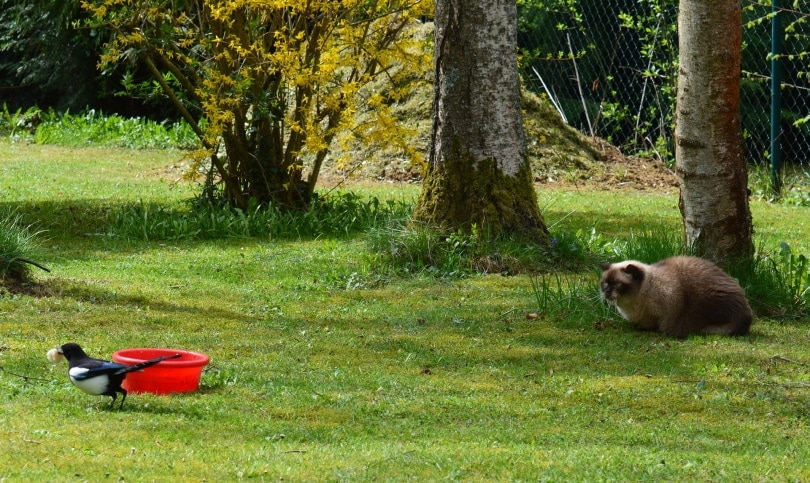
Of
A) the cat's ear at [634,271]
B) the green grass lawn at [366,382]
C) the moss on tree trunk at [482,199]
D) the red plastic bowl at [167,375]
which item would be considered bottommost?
the green grass lawn at [366,382]

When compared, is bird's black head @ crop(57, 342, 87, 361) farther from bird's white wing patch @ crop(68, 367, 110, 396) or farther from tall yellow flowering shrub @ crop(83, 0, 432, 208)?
Result: tall yellow flowering shrub @ crop(83, 0, 432, 208)

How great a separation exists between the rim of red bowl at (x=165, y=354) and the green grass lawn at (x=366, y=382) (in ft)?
0.59

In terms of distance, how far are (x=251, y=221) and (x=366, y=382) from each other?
5.73 m

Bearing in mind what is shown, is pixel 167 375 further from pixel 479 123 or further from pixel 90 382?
pixel 479 123

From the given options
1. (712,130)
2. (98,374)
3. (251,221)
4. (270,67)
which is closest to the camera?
(98,374)

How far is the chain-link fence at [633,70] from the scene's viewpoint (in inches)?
674

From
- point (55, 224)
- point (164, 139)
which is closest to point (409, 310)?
point (55, 224)

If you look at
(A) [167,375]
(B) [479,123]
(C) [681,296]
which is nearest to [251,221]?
(B) [479,123]

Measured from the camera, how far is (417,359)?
7164mm

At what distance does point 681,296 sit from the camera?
25.2ft

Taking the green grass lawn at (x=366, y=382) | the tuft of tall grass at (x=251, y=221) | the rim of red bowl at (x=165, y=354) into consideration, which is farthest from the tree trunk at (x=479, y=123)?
the rim of red bowl at (x=165, y=354)

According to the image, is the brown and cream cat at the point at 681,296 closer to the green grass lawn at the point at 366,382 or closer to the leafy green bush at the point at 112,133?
the green grass lawn at the point at 366,382

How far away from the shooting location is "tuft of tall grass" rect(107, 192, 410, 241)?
1180 cm

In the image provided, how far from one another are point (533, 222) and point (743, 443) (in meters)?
4.77
